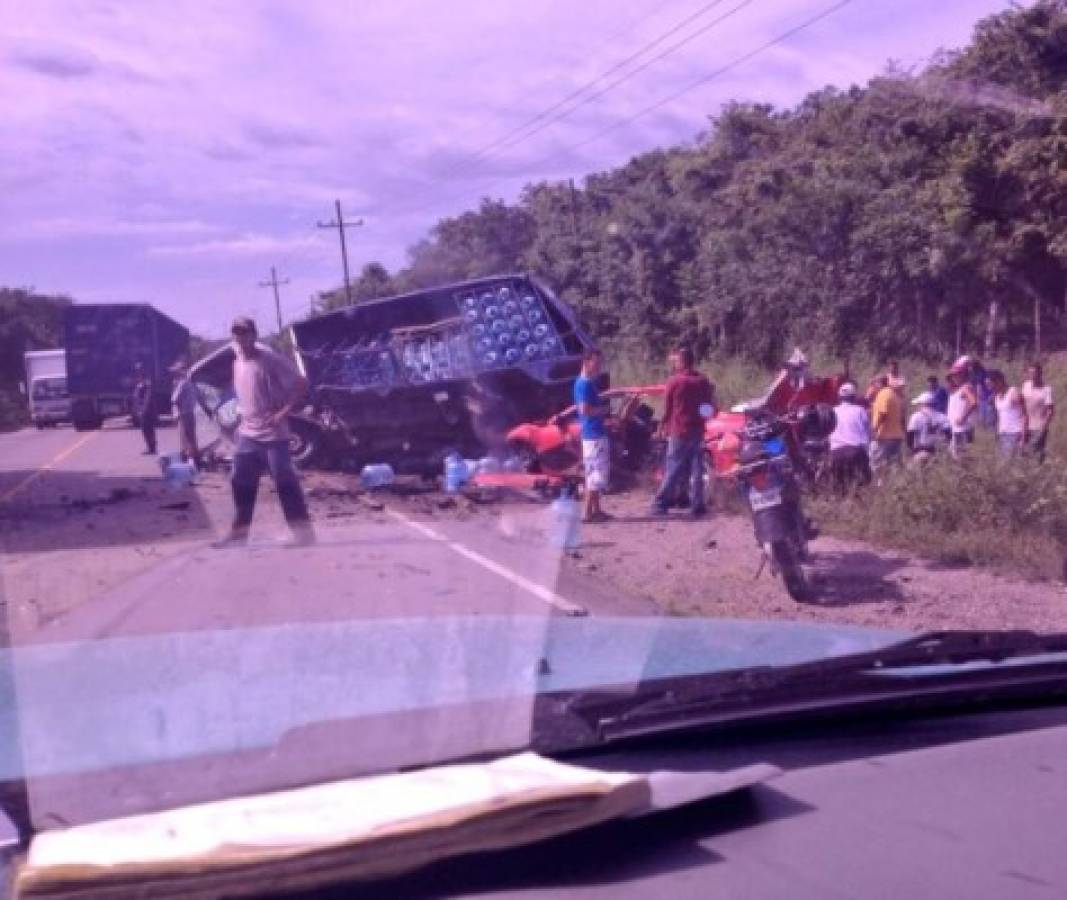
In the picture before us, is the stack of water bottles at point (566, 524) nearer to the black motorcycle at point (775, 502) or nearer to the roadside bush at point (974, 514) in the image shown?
the roadside bush at point (974, 514)

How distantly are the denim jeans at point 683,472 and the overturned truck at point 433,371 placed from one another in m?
4.94

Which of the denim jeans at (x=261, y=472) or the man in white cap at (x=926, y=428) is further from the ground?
the denim jeans at (x=261, y=472)

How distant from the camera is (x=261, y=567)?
11023mm

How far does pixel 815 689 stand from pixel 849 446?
34.3 feet

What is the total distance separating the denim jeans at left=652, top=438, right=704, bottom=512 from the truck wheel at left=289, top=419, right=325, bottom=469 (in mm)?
7598

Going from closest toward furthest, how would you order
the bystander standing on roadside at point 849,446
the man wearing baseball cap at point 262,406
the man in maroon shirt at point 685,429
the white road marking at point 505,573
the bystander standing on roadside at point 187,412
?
the white road marking at point 505,573, the man wearing baseball cap at point 262,406, the bystander standing on roadside at point 849,446, the man in maroon shirt at point 685,429, the bystander standing on roadside at point 187,412

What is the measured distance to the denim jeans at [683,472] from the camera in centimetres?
1379

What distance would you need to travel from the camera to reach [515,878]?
7.70 feet

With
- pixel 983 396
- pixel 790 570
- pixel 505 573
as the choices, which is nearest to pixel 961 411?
pixel 983 396

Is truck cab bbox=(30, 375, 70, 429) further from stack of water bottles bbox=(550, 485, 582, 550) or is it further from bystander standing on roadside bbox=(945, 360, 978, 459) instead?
bystander standing on roadside bbox=(945, 360, 978, 459)

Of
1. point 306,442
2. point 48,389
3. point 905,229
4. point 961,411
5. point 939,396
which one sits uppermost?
point 905,229

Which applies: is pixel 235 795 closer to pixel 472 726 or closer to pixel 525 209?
pixel 472 726

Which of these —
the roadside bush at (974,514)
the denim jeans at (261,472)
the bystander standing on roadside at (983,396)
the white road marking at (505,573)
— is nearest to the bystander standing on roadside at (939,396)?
the bystander standing on roadside at (983,396)

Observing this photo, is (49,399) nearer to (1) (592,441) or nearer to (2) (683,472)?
(1) (592,441)
